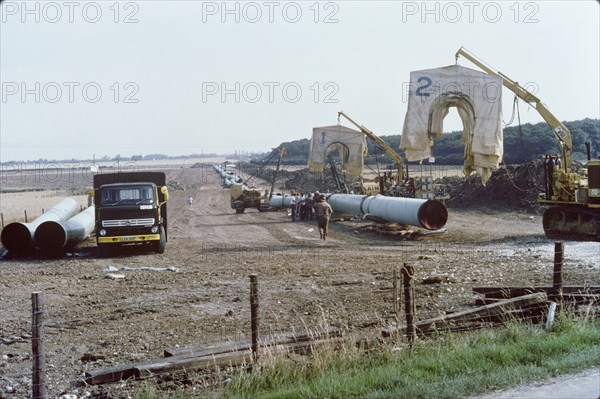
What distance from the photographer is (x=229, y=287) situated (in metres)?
17.2

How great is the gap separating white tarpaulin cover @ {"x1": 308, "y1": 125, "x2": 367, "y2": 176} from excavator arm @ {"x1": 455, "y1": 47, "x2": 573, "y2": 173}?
50.6 ft

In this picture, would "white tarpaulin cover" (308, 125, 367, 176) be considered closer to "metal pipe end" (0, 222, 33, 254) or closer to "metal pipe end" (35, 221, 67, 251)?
"metal pipe end" (35, 221, 67, 251)

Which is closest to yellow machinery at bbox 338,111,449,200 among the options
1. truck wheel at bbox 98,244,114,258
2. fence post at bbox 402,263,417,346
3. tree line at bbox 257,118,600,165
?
truck wheel at bbox 98,244,114,258

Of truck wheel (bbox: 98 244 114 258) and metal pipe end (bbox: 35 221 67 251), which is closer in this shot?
truck wheel (bbox: 98 244 114 258)

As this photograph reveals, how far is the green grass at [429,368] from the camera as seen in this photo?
8.25 meters

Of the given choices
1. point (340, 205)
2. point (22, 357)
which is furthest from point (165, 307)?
point (340, 205)

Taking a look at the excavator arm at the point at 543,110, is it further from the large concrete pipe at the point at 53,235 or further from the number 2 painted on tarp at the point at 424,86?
the large concrete pipe at the point at 53,235

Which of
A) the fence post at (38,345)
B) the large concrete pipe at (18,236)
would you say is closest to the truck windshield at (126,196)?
the large concrete pipe at (18,236)

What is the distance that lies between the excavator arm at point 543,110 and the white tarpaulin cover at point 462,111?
46.7 inches

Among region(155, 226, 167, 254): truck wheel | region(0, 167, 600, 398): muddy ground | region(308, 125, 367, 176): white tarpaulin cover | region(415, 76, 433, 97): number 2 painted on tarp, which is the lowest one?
region(0, 167, 600, 398): muddy ground

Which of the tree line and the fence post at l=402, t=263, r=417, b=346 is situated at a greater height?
the tree line

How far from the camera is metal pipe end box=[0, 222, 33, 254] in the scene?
2477cm

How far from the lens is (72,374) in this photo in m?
10.4

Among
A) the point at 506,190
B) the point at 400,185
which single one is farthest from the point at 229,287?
the point at 506,190
